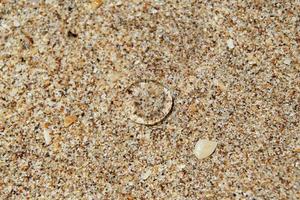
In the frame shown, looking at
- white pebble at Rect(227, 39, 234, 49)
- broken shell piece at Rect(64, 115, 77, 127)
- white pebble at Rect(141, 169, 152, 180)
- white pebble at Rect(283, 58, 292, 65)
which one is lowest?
white pebble at Rect(141, 169, 152, 180)

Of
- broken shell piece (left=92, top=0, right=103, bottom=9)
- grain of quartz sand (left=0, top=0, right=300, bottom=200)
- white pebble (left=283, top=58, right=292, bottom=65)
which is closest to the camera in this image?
grain of quartz sand (left=0, top=0, right=300, bottom=200)

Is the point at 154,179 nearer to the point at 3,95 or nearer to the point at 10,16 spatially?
the point at 3,95

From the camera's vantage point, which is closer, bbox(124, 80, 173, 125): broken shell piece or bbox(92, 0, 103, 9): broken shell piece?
bbox(124, 80, 173, 125): broken shell piece

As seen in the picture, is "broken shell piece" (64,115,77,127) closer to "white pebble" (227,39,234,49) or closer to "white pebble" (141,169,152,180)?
"white pebble" (141,169,152,180)

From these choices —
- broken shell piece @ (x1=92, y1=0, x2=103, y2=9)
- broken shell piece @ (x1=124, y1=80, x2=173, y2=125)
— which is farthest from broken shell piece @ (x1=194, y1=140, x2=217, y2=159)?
broken shell piece @ (x1=92, y1=0, x2=103, y2=9)

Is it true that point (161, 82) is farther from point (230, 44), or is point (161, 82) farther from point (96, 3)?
point (96, 3)

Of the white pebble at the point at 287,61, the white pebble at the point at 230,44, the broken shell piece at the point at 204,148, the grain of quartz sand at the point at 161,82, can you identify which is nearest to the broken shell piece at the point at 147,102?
the grain of quartz sand at the point at 161,82
